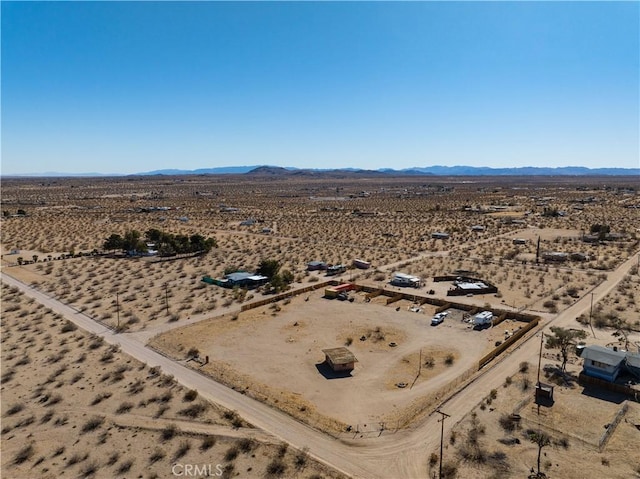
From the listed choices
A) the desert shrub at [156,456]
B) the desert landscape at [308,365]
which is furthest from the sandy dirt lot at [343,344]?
the desert shrub at [156,456]

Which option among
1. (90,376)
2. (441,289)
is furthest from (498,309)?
(90,376)

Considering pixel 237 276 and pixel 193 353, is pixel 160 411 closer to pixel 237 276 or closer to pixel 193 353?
pixel 193 353

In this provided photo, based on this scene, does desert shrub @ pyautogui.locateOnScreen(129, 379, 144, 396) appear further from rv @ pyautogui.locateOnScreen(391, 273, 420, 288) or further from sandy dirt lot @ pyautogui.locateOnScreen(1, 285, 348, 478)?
rv @ pyautogui.locateOnScreen(391, 273, 420, 288)

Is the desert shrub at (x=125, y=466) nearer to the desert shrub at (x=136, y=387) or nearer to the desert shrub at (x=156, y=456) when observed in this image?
the desert shrub at (x=156, y=456)

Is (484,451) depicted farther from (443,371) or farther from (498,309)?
(498,309)

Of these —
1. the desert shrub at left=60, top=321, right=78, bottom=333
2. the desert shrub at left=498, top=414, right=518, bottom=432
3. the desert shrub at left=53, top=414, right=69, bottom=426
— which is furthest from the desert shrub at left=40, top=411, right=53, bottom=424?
the desert shrub at left=498, top=414, right=518, bottom=432
